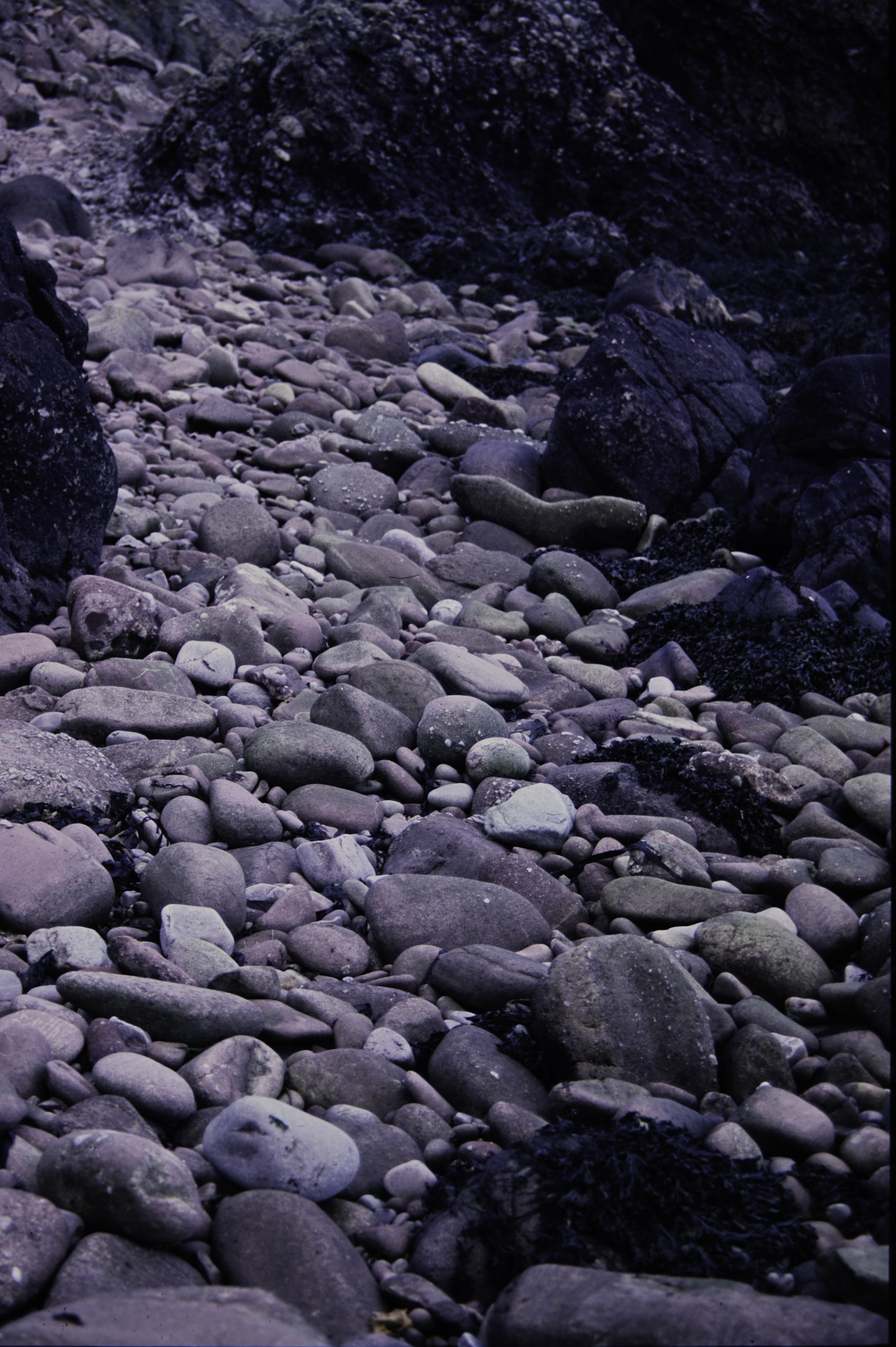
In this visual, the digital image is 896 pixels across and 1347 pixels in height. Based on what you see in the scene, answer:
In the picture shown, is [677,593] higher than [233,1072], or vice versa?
[233,1072]

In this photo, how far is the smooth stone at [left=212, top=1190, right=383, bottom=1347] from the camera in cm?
183

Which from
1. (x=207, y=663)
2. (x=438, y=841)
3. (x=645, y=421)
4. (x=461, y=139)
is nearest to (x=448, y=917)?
(x=438, y=841)

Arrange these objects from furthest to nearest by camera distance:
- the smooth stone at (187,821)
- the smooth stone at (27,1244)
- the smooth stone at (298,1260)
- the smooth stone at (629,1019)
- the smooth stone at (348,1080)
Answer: the smooth stone at (187,821), the smooth stone at (629,1019), the smooth stone at (348,1080), the smooth stone at (298,1260), the smooth stone at (27,1244)

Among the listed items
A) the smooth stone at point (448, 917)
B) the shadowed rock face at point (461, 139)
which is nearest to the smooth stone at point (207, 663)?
the smooth stone at point (448, 917)

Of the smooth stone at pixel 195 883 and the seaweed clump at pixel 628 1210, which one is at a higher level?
the seaweed clump at pixel 628 1210

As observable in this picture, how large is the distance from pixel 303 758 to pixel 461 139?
47.9ft

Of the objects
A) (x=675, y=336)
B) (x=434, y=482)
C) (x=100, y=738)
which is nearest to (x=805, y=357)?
(x=675, y=336)

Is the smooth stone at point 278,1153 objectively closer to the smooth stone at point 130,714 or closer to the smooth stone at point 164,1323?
the smooth stone at point 164,1323

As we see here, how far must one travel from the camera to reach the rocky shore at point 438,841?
1913mm

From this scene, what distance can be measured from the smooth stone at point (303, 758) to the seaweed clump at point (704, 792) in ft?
3.63

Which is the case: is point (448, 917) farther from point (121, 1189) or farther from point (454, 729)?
point (121, 1189)

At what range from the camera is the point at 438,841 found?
142 inches

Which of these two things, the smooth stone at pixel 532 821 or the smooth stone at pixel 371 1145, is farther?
the smooth stone at pixel 532 821

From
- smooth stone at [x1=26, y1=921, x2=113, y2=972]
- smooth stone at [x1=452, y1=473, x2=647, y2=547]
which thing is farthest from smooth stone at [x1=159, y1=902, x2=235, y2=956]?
smooth stone at [x1=452, y1=473, x2=647, y2=547]
